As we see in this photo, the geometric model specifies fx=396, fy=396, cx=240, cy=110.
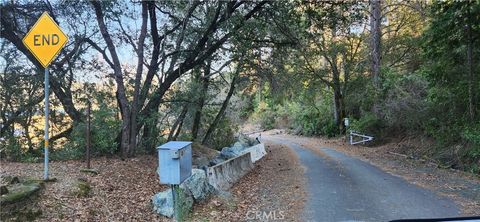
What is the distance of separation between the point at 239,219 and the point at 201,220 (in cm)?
75

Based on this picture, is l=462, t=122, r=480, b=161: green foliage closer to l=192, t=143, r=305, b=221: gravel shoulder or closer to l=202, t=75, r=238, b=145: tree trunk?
l=192, t=143, r=305, b=221: gravel shoulder

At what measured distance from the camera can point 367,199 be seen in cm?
893

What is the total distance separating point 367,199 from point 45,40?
24.9ft

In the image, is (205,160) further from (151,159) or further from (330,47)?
(330,47)

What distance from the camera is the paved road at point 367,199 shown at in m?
7.59

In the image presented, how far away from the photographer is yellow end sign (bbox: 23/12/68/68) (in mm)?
7746

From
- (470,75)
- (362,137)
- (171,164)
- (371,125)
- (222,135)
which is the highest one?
(470,75)

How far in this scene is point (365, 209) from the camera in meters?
8.02

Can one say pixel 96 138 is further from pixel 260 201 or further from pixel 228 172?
Answer: pixel 260 201

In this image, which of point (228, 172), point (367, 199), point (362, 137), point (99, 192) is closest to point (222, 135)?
point (362, 137)

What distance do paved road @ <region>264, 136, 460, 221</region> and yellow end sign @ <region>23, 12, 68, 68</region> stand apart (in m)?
5.90

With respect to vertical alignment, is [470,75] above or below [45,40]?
below

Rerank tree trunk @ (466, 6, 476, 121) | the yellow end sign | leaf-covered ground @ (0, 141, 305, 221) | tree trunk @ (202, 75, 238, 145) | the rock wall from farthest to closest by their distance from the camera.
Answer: tree trunk @ (202, 75, 238, 145), tree trunk @ (466, 6, 476, 121), the rock wall, the yellow end sign, leaf-covered ground @ (0, 141, 305, 221)

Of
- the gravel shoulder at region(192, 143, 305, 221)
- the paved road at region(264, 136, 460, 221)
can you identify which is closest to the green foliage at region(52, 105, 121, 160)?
the gravel shoulder at region(192, 143, 305, 221)
